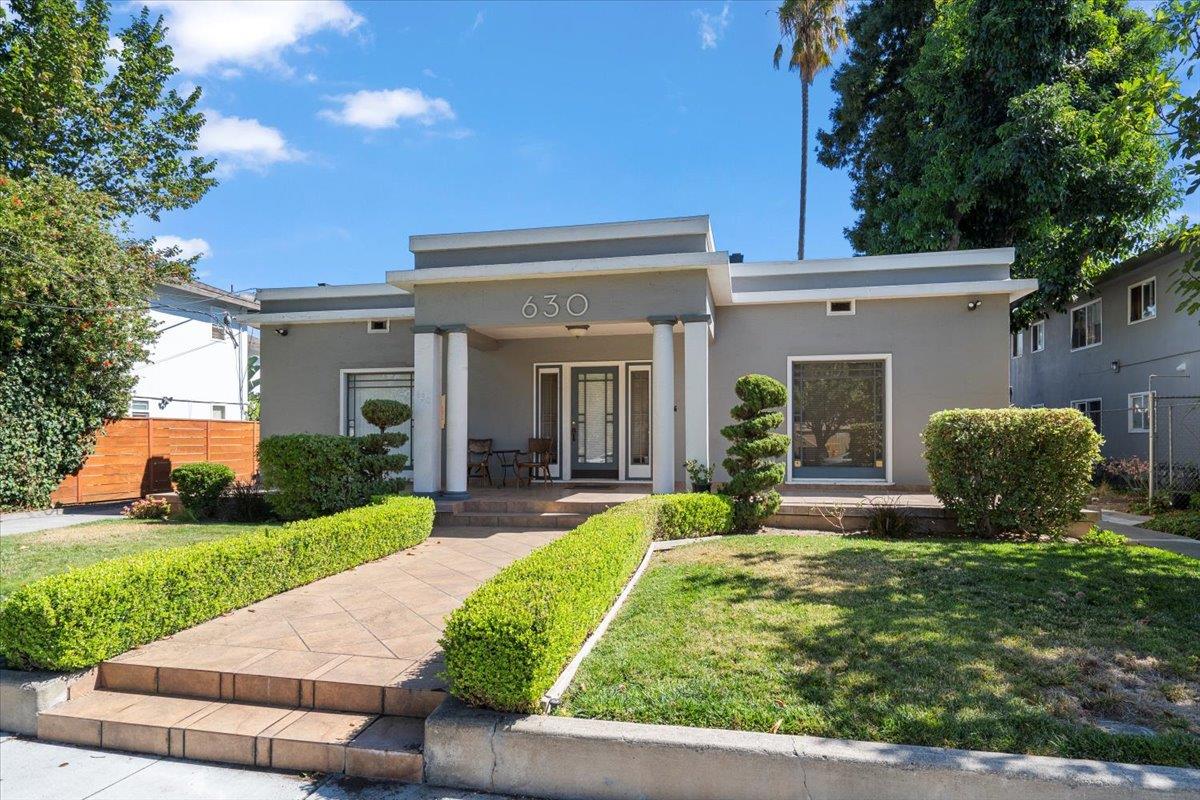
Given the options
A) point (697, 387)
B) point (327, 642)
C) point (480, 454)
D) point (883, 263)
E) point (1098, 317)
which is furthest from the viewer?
point (1098, 317)

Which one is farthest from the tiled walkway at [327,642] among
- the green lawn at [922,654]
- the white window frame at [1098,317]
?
the white window frame at [1098,317]

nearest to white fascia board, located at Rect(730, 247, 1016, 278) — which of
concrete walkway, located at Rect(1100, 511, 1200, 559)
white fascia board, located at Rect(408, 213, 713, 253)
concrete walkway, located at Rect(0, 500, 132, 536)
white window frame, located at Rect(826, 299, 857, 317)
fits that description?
white window frame, located at Rect(826, 299, 857, 317)

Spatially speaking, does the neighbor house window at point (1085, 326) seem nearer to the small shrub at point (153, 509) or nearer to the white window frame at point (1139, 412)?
the white window frame at point (1139, 412)

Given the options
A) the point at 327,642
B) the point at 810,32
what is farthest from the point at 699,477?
the point at 810,32

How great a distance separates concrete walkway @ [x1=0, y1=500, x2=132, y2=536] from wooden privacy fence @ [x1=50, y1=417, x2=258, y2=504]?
17.6 inches

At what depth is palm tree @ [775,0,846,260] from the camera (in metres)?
20.1

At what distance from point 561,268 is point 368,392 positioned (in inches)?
222

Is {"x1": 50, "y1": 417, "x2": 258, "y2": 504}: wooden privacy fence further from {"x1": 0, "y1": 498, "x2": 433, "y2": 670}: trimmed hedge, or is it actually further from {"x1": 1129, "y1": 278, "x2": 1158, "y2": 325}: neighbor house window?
{"x1": 1129, "y1": 278, "x2": 1158, "y2": 325}: neighbor house window

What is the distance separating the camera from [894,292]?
35.1ft

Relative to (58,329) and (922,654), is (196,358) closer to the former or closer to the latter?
(58,329)

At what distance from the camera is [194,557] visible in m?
4.79

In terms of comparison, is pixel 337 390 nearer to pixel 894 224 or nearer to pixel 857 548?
pixel 857 548

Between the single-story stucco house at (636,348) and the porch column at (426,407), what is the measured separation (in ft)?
0.10

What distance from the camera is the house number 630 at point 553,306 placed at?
30.4 ft
